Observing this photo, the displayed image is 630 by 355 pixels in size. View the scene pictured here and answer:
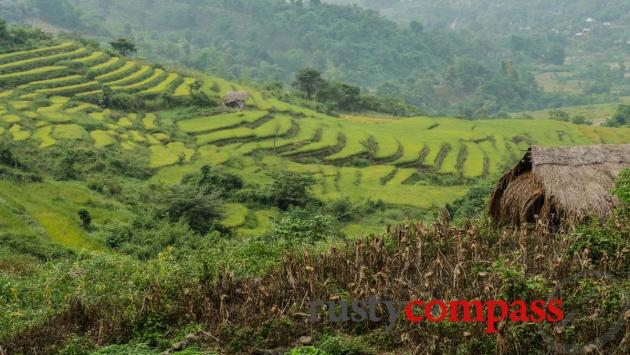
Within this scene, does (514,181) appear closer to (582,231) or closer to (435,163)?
(582,231)

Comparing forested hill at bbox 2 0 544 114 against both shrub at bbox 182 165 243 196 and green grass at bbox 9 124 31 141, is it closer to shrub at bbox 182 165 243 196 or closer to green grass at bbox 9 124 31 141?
green grass at bbox 9 124 31 141

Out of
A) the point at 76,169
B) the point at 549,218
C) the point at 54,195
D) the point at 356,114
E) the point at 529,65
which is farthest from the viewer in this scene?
the point at 529,65

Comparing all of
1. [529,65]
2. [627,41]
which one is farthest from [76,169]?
[627,41]

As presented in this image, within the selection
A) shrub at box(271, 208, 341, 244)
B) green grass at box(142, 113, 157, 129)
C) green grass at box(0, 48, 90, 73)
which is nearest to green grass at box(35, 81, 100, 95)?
green grass at box(0, 48, 90, 73)

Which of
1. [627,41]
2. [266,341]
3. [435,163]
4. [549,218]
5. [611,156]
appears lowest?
[435,163]

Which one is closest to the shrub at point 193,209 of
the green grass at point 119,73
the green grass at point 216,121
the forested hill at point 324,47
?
the green grass at point 216,121

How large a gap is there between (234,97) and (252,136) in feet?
22.9

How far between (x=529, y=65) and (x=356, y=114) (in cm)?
6680

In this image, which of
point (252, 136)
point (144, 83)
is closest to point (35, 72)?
point (144, 83)

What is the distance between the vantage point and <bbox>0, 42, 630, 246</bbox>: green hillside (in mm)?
23484

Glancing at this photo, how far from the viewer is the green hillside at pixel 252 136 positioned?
23.5 m

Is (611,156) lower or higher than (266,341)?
higher

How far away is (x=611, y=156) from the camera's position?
816cm

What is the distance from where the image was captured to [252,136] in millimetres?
30078
